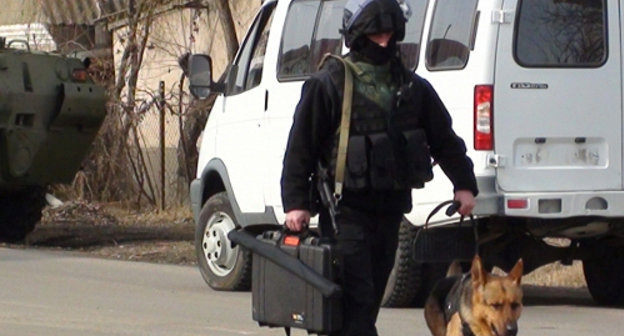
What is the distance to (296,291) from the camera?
6391 millimetres

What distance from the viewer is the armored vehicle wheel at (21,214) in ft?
55.5

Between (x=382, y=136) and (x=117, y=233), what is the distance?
456 inches

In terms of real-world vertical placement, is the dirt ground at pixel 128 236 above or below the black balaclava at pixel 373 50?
below

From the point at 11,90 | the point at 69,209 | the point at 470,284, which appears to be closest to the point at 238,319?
the point at 470,284

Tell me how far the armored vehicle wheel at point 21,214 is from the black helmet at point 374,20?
11.0 metres

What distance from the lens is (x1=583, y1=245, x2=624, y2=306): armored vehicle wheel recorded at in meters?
11.0

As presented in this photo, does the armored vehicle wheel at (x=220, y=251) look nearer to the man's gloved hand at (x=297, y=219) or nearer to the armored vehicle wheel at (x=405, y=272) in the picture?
the armored vehicle wheel at (x=405, y=272)

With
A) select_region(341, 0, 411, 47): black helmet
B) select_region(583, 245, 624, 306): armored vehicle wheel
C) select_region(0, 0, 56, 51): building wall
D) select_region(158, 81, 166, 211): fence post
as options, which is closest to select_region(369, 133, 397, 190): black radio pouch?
select_region(341, 0, 411, 47): black helmet

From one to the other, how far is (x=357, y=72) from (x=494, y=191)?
10.8 feet

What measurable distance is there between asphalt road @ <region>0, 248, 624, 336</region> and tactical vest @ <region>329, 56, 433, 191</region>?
9.92 feet

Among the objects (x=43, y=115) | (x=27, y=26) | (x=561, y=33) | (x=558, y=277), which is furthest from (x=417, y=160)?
(x=27, y=26)

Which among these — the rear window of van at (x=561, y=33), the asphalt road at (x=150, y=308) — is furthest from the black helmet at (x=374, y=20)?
the rear window of van at (x=561, y=33)

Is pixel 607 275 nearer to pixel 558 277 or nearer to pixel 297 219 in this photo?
pixel 558 277

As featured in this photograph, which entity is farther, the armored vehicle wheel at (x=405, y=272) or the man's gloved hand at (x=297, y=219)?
the armored vehicle wheel at (x=405, y=272)
